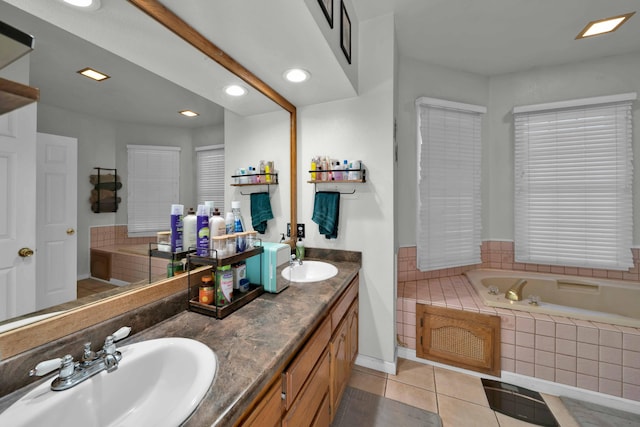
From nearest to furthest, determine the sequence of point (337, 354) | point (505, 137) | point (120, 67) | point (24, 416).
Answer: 1. point (24, 416)
2. point (120, 67)
3. point (337, 354)
4. point (505, 137)

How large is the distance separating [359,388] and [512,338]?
1.19 meters

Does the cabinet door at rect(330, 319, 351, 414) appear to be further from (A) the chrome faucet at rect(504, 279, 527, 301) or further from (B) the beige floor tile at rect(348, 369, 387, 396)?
(A) the chrome faucet at rect(504, 279, 527, 301)

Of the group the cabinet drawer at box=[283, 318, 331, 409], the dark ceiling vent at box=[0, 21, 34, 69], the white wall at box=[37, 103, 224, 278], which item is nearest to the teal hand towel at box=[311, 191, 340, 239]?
the cabinet drawer at box=[283, 318, 331, 409]

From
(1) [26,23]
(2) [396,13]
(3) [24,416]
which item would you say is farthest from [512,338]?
(1) [26,23]

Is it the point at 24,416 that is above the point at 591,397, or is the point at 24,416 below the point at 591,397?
above

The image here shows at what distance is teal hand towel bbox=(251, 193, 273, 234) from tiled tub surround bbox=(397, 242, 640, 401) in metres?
1.49

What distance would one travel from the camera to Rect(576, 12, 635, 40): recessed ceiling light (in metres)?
1.93

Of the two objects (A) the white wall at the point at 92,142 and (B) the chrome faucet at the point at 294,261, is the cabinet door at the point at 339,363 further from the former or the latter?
(A) the white wall at the point at 92,142

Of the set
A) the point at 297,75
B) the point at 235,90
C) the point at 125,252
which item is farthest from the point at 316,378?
the point at 297,75

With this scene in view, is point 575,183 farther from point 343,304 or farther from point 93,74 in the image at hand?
point 93,74

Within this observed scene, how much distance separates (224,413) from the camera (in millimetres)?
560

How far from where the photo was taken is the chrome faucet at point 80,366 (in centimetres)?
59

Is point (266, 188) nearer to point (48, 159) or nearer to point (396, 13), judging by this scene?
point (48, 159)

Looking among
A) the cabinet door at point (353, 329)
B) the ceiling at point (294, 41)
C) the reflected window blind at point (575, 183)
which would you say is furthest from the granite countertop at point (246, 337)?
the reflected window blind at point (575, 183)
